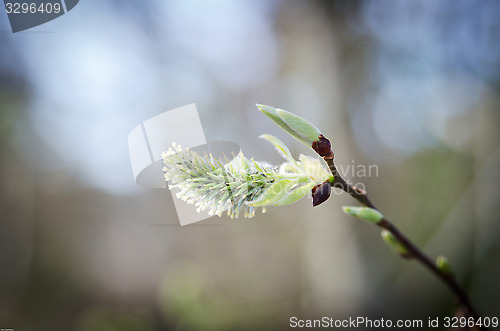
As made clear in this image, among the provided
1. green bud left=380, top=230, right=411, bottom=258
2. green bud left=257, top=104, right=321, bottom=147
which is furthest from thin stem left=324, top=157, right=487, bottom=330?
green bud left=257, top=104, right=321, bottom=147

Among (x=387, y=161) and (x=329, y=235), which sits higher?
(x=387, y=161)

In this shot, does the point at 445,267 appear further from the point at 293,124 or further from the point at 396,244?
the point at 293,124

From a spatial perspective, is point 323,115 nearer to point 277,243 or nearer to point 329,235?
point 329,235

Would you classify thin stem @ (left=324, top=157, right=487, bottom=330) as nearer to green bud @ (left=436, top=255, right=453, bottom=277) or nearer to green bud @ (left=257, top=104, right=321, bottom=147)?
green bud @ (left=436, top=255, right=453, bottom=277)

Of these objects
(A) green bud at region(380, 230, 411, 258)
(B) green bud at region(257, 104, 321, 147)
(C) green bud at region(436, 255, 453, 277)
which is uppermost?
(B) green bud at region(257, 104, 321, 147)

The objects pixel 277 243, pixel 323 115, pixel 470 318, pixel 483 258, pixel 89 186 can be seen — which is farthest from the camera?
pixel 89 186

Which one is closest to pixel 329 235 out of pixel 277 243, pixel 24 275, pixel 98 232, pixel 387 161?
pixel 277 243

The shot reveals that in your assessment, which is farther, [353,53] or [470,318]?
Answer: [353,53]

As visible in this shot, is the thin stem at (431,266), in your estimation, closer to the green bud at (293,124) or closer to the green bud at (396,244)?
the green bud at (396,244)
